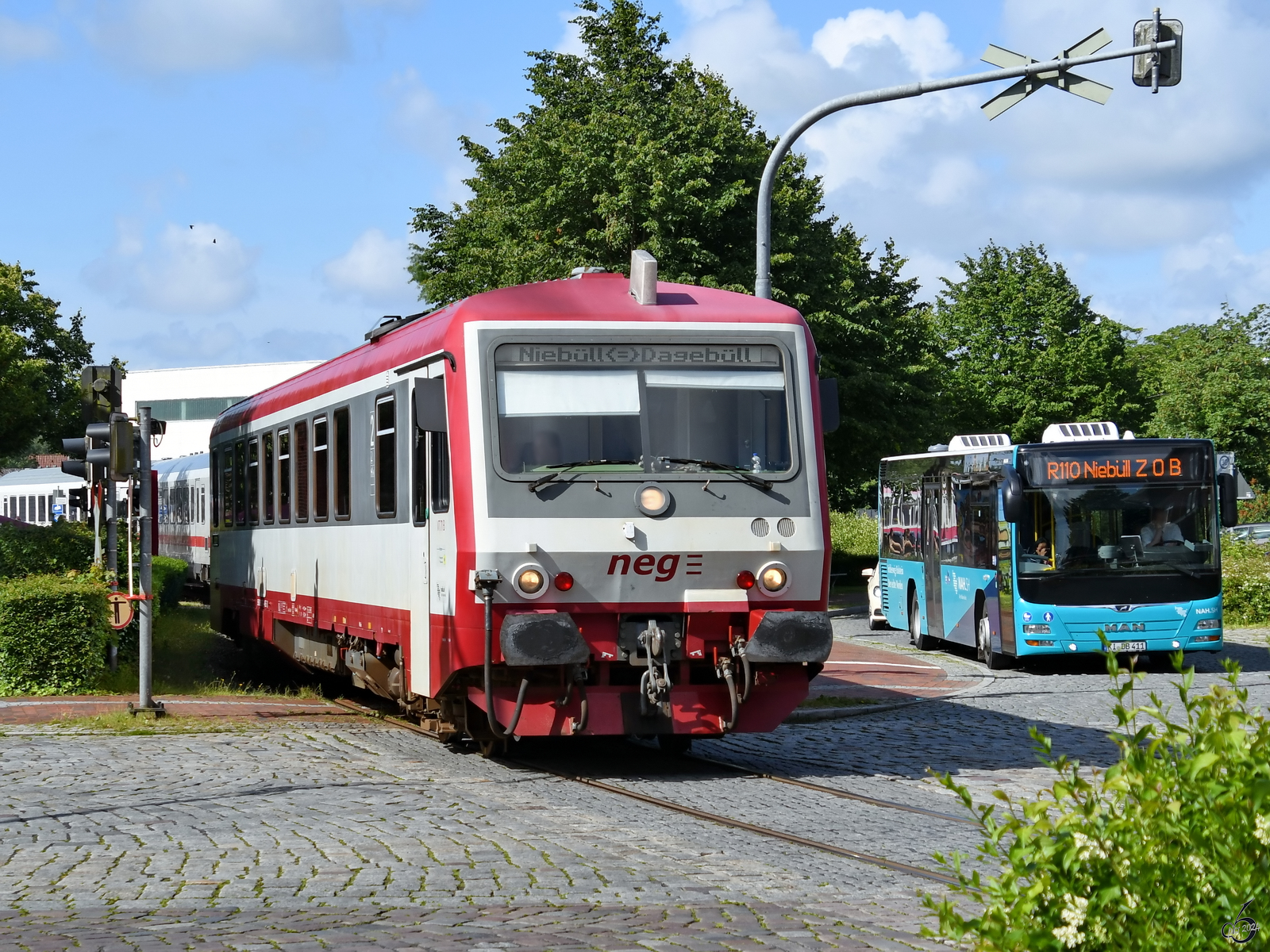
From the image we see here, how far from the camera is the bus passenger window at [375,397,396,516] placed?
13.4 meters

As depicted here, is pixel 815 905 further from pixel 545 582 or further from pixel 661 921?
pixel 545 582

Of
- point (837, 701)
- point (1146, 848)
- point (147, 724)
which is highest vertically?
point (1146, 848)

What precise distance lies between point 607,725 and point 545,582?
41.4 inches

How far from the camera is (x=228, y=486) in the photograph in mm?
21844

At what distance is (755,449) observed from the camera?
11.9 metres

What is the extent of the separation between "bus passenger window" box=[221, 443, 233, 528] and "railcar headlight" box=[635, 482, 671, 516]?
432 inches

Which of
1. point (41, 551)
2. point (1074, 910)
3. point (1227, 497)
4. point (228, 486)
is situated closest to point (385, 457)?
point (41, 551)

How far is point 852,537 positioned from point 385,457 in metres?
41.2

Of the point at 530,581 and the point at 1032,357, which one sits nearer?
the point at 530,581

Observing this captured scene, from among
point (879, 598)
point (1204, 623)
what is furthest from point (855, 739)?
point (879, 598)

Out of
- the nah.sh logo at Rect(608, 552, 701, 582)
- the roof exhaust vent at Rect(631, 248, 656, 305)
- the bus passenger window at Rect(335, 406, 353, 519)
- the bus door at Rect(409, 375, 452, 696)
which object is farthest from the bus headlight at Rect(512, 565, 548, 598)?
the bus passenger window at Rect(335, 406, 353, 519)

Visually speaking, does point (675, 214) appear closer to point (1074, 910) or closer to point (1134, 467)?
point (1134, 467)

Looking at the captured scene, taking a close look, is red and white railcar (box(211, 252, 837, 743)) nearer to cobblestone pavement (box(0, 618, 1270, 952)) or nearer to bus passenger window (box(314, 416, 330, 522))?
cobblestone pavement (box(0, 618, 1270, 952))

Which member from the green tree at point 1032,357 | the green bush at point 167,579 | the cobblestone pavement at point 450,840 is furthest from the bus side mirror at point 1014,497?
the green tree at point 1032,357
